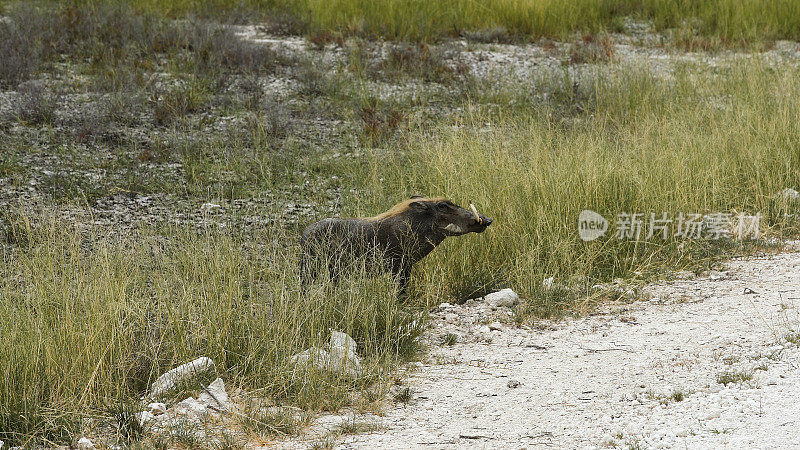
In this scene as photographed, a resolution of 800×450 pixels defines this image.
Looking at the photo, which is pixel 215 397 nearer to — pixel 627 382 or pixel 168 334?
pixel 168 334

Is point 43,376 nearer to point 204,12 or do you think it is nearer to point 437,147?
point 437,147

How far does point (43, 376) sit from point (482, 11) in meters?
12.9

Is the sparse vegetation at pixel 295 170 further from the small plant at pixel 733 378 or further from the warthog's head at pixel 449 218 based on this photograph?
the warthog's head at pixel 449 218

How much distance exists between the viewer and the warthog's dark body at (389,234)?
18.1 feet

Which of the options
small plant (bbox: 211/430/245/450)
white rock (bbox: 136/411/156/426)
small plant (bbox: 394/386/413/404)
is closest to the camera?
small plant (bbox: 211/430/245/450)

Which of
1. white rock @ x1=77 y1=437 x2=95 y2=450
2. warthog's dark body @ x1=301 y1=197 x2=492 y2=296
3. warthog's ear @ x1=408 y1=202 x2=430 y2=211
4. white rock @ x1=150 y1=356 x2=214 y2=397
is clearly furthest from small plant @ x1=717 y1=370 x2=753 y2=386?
white rock @ x1=77 y1=437 x2=95 y2=450

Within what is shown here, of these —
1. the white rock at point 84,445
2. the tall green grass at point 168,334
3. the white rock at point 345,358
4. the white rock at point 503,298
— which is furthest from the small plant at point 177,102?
the white rock at point 84,445

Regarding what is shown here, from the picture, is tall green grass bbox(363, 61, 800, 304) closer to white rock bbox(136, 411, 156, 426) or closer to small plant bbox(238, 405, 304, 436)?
small plant bbox(238, 405, 304, 436)

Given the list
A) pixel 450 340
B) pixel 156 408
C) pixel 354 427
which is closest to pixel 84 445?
pixel 156 408

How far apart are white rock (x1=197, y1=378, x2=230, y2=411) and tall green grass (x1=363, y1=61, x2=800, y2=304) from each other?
2244mm

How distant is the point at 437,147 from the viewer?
7965 millimetres

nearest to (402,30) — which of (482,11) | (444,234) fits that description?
(482,11)

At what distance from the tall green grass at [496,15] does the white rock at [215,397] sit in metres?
10.5

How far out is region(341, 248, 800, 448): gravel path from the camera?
378cm
